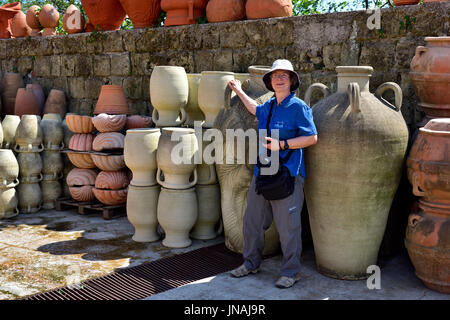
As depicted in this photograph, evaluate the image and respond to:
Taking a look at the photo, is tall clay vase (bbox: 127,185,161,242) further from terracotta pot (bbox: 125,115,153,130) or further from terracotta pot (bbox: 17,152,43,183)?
terracotta pot (bbox: 17,152,43,183)

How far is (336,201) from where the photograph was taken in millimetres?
3354

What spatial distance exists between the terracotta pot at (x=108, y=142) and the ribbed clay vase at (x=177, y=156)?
Answer: 106 centimetres

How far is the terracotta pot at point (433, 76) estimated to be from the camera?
11.6ft

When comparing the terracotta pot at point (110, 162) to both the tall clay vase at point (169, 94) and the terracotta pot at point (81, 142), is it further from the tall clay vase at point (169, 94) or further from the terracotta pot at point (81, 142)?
the tall clay vase at point (169, 94)

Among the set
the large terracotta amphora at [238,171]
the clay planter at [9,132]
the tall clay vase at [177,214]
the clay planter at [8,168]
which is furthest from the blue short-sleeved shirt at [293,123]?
the clay planter at [9,132]

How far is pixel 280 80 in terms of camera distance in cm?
327

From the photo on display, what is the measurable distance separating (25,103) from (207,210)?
12.3 feet

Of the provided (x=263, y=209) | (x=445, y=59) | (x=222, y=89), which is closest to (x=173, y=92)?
(x=222, y=89)

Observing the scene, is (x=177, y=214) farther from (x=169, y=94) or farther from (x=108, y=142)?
(x=108, y=142)

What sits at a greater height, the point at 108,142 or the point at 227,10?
the point at 227,10

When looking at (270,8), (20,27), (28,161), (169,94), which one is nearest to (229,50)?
(270,8)

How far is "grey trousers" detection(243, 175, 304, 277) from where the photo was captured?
131 inches

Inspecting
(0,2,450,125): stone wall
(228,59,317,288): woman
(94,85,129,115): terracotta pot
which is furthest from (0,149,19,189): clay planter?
(228,59,317,288): woman

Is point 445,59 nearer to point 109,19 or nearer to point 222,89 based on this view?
point 222,89
